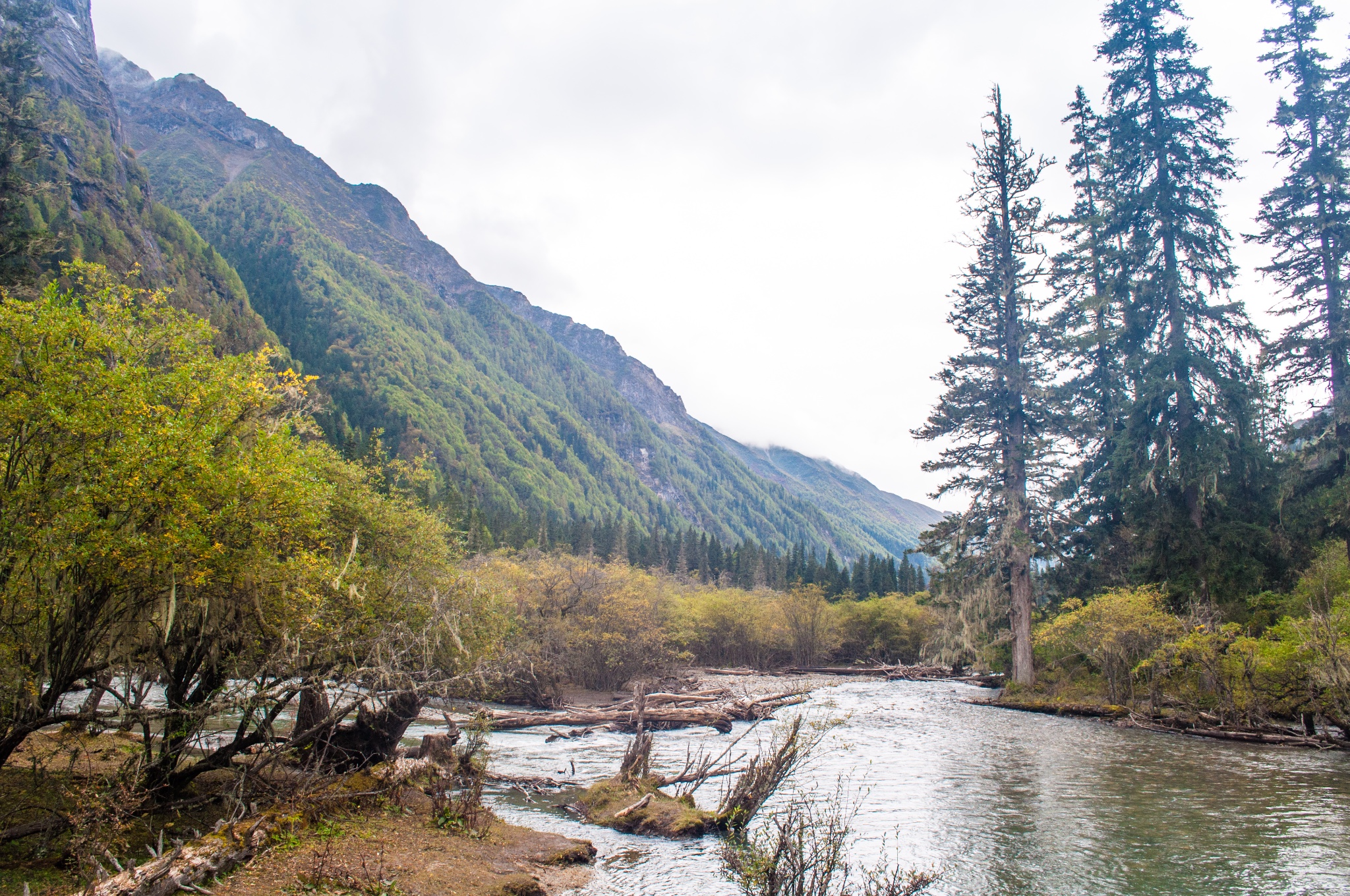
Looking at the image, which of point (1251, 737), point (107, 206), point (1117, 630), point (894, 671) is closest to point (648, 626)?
point (1117, 630)

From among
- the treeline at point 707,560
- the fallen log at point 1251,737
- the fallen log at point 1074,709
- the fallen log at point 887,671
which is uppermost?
the treeline at point 707,560

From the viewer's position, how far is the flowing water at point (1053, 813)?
43.1 feet

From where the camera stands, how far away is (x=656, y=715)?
113 feet

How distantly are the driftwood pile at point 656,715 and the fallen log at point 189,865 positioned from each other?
21.2 meters

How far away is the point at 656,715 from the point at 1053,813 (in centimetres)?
2025

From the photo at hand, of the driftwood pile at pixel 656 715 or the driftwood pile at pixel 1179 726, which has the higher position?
the driftwood pile at pixel 1179 726

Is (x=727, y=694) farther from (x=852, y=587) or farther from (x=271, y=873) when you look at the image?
(x=852, y=587)

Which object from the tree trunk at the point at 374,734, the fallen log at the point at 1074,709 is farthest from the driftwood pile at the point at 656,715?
the tree trunk at the point at 374,734

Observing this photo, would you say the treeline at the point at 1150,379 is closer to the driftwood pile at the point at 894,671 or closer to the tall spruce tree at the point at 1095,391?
the tall spruce tree at the point at 1095,391

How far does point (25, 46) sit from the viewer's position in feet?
111

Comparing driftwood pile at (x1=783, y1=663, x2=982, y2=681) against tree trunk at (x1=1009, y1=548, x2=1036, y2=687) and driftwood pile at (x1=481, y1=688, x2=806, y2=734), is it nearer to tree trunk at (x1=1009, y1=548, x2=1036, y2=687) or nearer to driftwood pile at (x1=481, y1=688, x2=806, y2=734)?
tree trunk at (x1=1009, y1=548, x2=1036, y2=687)

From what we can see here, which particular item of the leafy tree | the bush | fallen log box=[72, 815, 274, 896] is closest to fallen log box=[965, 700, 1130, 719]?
the bush

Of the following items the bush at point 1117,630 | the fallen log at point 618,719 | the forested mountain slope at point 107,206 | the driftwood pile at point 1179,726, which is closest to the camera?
the driftwood pile at point 1179,726

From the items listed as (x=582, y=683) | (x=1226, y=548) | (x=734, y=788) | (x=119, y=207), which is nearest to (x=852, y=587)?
(x=582, y=683)
